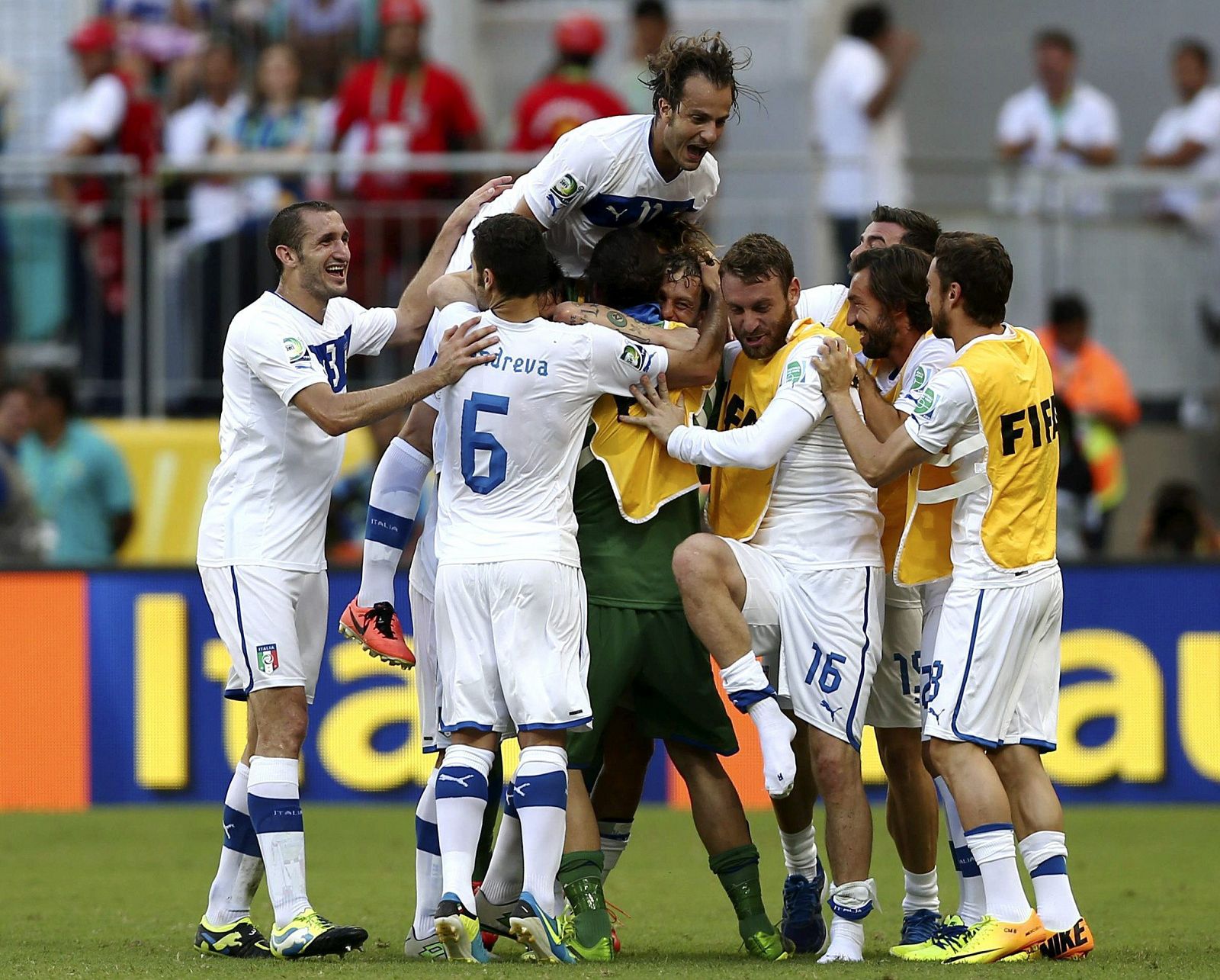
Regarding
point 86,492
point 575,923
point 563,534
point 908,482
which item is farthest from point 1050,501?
point 86,492

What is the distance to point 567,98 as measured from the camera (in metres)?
13.4

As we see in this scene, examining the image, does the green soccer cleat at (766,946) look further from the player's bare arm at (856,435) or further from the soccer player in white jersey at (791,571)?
the player's bare arm at (856,435)

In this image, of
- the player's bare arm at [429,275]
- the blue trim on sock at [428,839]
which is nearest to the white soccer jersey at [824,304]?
the player's bare arm at [429,275]

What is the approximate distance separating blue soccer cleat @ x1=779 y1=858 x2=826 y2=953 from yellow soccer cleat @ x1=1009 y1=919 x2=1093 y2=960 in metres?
0.88

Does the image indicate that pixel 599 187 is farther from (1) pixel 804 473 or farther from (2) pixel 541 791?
(2) pixel 541 791

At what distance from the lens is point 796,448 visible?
710cm

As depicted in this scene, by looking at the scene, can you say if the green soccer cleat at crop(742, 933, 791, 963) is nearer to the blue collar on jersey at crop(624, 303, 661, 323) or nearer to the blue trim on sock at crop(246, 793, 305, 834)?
the blue trim on sock at crop(246, 793, 305, 834)

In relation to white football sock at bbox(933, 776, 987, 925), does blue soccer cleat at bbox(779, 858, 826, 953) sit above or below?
below

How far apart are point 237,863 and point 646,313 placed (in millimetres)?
2480

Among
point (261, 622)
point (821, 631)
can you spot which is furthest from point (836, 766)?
point (261, 622)

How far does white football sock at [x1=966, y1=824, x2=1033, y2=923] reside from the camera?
652cm

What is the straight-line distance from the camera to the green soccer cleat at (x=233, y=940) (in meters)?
6.93

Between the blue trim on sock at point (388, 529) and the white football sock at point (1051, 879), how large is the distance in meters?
2.51

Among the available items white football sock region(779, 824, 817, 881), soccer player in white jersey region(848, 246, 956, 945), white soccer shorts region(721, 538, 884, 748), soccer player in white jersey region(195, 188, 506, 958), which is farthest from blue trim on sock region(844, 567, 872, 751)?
soccer player in white jersey region(195, 188, 506, 958)
